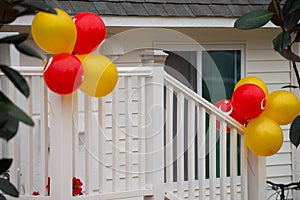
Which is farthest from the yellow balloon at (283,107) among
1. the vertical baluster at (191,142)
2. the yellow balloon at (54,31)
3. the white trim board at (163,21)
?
the white trim board at (163,21)

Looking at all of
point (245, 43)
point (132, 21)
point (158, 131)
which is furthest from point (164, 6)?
point (158, 131)

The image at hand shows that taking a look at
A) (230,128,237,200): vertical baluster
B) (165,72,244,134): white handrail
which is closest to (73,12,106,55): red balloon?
(165,72,244,134): white handrail

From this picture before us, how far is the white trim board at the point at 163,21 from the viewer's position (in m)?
5.80

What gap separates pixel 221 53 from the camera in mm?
6961

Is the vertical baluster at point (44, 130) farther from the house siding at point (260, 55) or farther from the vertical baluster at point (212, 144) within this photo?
the house siding at point (260, 55)

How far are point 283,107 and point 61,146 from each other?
161 cm

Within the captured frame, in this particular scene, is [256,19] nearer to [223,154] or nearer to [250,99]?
[250,99]

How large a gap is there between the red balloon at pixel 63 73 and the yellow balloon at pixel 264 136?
56.9 inches

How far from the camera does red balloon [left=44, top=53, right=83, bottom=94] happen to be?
3.81m

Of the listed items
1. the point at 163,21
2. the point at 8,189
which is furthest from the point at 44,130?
the point at 163,21

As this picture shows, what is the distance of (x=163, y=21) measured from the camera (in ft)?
19.9

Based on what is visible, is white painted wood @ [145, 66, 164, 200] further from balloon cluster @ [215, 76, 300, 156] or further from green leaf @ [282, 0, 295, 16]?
green leaf @ [282, 0, 295, 16]

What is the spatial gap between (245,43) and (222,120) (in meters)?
2.31

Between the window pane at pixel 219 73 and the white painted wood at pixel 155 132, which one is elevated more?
the window pane at pixel 219 73
